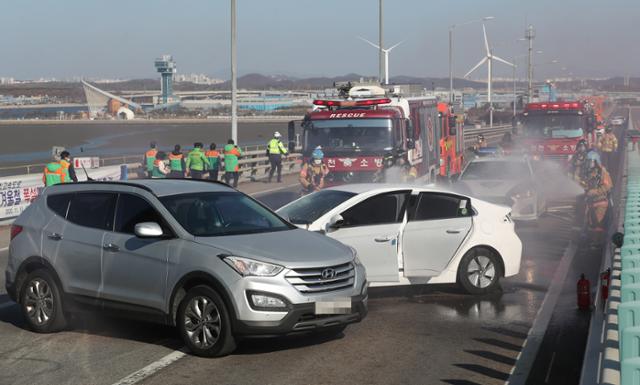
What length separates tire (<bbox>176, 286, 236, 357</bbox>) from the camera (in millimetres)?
8594

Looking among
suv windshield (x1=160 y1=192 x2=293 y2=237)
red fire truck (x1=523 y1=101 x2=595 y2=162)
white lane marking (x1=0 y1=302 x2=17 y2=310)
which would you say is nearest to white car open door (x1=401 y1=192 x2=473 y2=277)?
suv windshield (x1=160 y1=192 x2=293 y2=237)

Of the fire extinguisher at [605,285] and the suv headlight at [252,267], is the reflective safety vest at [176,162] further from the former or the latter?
the suv headlight at [252,267]

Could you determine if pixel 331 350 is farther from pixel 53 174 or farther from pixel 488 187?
pixel 53 174

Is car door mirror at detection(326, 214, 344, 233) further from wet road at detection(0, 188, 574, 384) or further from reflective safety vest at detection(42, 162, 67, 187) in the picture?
reflective safety vest at detection(42, 162, 67, 187)

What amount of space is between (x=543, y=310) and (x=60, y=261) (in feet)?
Answer: 17.7

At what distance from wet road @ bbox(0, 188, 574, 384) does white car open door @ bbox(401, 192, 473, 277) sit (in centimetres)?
48

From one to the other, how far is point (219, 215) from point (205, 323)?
4.02 ft

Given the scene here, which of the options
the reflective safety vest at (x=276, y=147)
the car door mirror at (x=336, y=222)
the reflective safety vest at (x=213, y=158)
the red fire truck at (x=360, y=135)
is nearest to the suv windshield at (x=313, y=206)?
the car door mirror at (x=336, y=222)

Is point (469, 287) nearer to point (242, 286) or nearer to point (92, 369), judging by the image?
point (242, 286)

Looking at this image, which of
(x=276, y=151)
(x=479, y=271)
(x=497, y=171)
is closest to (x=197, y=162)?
(x=276, y=151)

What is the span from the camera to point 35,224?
10.2 m

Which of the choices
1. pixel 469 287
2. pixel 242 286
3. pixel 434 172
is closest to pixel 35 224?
pixel 242 286

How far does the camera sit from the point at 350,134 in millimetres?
21250

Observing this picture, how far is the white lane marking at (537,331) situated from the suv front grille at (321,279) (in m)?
1.69
